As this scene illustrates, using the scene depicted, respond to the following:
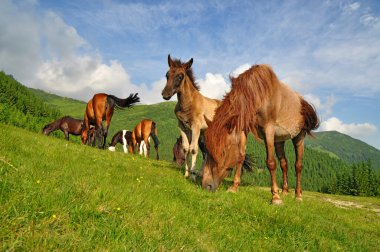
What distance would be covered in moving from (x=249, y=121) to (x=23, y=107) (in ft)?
314

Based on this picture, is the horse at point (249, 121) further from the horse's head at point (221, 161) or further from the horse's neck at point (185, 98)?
the horse's neck at point (185, 98)

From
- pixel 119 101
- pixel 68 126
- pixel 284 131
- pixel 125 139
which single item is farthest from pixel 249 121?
pixel 125 139

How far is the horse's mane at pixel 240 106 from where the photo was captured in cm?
755

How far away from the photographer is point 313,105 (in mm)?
10820

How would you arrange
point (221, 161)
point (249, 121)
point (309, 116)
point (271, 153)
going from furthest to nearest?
point (309, 116) → point (271, 153) → point (249, 121) → point (221, 161)

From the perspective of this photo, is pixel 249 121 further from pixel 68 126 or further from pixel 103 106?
pixel 68 126

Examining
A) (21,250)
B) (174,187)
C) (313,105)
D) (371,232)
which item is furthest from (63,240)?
(313,105)

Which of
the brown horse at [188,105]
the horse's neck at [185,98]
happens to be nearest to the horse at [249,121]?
the brown horse at [188,105]

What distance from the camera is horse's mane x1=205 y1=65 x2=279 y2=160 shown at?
755cm

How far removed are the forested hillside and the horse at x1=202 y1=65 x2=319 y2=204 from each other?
67.3 m

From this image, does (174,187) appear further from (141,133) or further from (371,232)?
(141,133)

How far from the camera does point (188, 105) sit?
11172 mm

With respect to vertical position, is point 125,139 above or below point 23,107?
below

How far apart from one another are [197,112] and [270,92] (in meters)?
3.49
